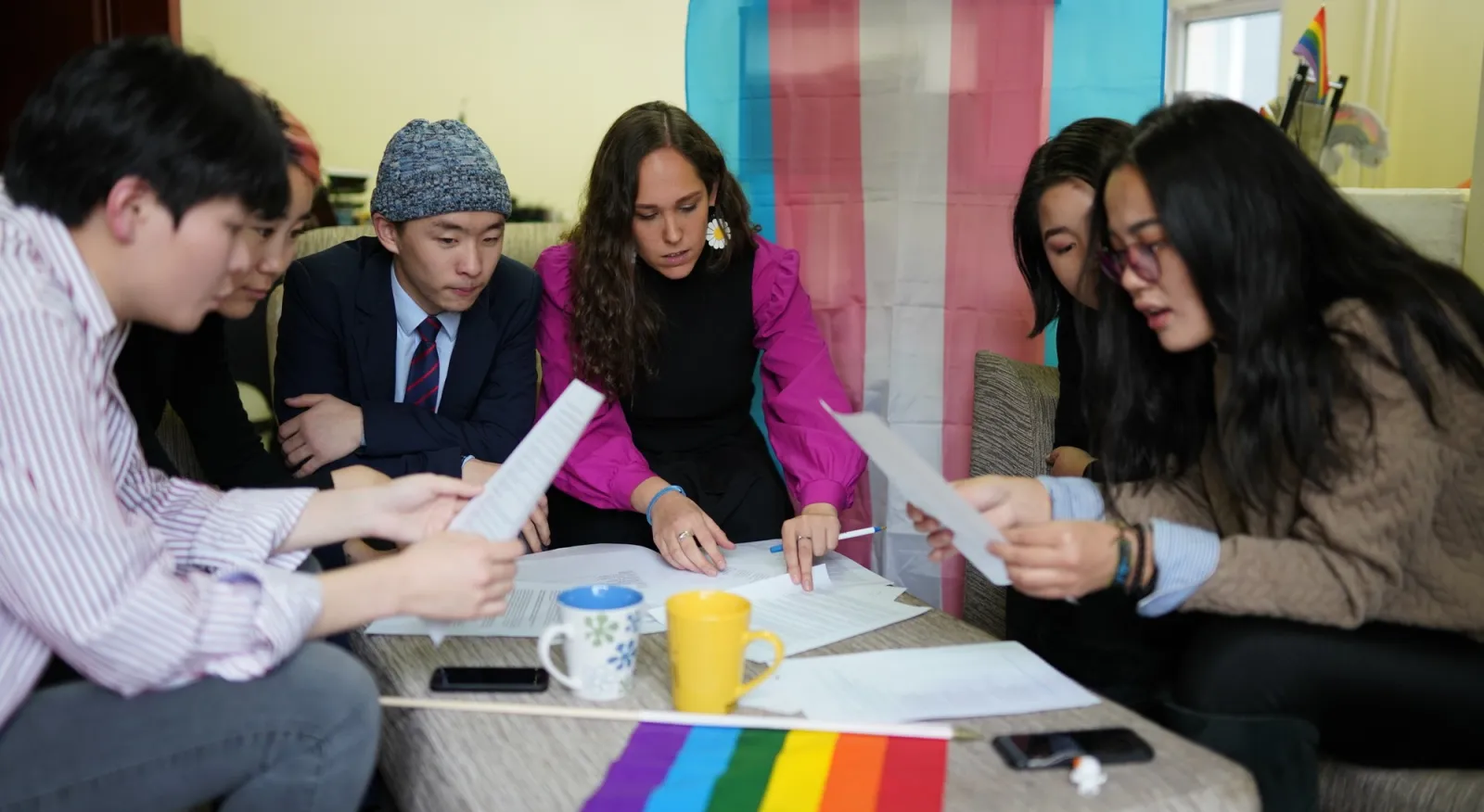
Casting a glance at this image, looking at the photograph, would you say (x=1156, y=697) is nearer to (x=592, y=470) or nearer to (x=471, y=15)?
(x=592, y=470)

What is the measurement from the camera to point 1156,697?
120 cm

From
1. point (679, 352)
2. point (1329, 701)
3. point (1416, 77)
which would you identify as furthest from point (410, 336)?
point (1416, 77)

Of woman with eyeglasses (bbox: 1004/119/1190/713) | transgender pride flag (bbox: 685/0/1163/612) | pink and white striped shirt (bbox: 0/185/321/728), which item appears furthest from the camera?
transgender pride flag (bbox: 685/0/1163/612)

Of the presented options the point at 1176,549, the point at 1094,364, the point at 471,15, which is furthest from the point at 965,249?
the point at 471,15

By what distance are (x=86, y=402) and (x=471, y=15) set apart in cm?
402

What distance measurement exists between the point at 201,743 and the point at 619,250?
113 centimetres

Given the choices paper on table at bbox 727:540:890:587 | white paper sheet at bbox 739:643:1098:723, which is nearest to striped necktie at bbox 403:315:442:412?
paper on table at bbox 727:540:890:587

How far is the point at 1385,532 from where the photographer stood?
109cm

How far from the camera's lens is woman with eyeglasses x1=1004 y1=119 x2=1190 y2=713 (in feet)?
4.40

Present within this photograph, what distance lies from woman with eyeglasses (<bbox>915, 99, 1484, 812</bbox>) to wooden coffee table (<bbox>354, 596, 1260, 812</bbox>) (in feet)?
0.56

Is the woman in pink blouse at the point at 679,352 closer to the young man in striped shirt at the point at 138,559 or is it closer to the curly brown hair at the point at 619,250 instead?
the curly brown hair at the point at 619,250

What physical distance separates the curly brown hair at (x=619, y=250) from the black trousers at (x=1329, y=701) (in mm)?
1073

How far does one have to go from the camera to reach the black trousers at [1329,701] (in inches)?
42.6

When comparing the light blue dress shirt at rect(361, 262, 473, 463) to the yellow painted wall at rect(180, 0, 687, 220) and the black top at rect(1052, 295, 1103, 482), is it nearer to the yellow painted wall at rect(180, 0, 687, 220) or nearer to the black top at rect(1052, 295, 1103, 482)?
the black top at rect(1052, 295, 1103, 482)
